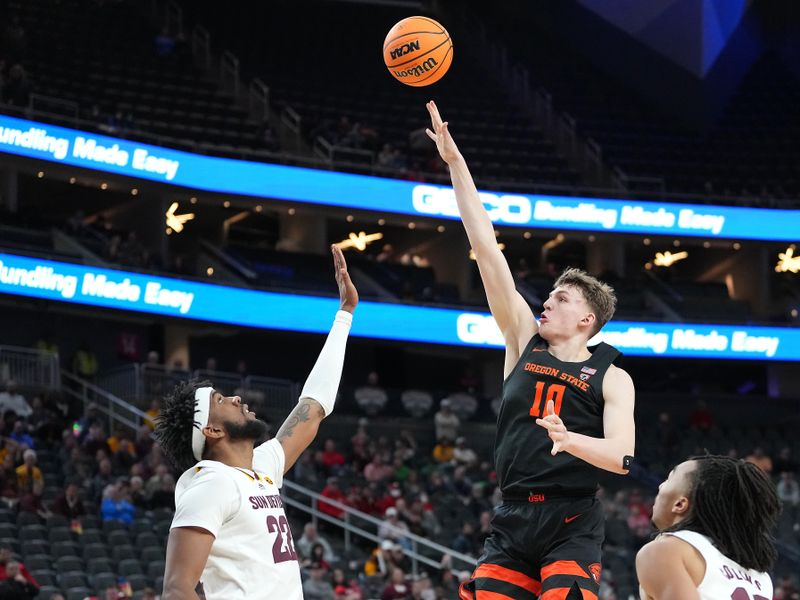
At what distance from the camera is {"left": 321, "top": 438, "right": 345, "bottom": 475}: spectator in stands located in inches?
823

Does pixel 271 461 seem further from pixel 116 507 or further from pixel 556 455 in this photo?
pixel 116 507

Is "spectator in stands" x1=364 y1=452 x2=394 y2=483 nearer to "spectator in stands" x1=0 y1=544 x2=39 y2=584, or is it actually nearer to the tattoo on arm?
"spectator in stands" x1=0 y1=544 x2=39 y2=584

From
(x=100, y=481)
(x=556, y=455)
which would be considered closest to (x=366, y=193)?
(x=100, y=481)

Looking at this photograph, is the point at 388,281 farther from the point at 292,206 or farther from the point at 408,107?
the point at 408,107

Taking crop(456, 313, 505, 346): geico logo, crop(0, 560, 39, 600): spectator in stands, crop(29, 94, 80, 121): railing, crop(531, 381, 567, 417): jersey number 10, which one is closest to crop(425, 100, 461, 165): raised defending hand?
crop(531, 381, 567, 417): jersey number 10

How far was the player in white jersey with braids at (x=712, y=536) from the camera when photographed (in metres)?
4.20

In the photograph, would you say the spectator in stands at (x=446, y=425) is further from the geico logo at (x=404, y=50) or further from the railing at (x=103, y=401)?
the geico logo at (x=404, y=50)

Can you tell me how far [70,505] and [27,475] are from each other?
729mm

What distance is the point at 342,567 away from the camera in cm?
1694

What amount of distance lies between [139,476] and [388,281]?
37.4 ft

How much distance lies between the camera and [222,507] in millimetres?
4660

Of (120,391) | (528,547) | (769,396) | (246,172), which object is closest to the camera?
(528,547)

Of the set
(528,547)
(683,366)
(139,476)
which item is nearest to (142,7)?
(683,366)

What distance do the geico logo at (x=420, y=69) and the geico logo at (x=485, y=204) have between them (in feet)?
62.4
